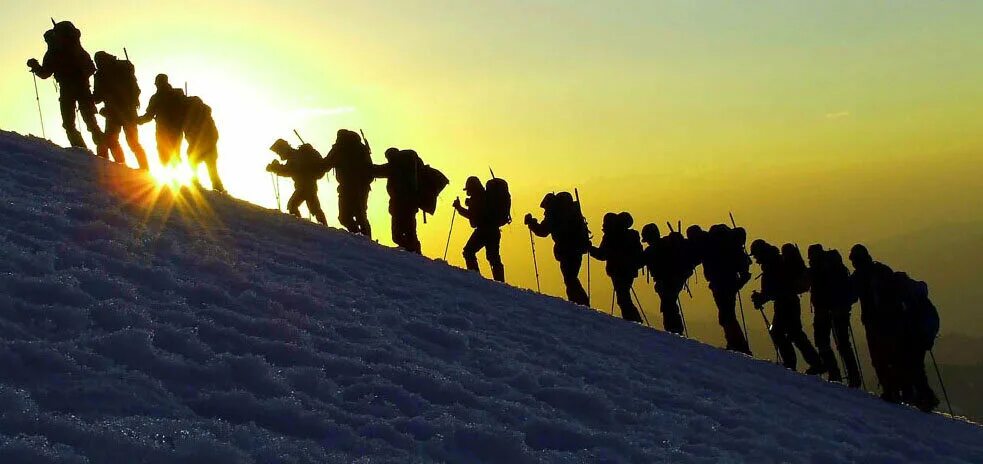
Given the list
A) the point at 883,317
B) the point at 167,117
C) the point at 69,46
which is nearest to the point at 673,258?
the point at 883,317

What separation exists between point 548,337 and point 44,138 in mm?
9744

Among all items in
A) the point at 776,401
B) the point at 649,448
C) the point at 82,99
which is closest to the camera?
the point at 649,448

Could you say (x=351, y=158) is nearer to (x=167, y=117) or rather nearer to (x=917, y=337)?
(x=167, y=117)

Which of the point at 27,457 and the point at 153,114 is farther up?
the point at 153,114

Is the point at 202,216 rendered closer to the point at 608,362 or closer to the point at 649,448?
the point at 608,362

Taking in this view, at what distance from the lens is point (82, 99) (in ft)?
50.6

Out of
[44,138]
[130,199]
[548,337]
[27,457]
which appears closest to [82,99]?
[44,138]

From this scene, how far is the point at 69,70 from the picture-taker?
49.9 ft

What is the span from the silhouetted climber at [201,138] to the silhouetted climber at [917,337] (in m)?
12.0

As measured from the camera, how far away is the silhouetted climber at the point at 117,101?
1538 centimetres

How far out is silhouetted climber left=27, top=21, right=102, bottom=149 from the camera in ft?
49.6

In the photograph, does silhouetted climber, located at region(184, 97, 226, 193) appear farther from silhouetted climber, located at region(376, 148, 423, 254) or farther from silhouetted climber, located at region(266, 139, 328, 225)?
silhouetted climber, located at region(376, 148, 423, 254)

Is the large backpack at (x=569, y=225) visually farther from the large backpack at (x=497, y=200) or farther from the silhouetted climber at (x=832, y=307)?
the silhouetted climber at (x=832, y=307)

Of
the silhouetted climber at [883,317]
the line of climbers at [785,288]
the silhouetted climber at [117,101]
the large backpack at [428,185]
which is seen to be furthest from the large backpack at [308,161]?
the silhouetted climber at [883,317]
